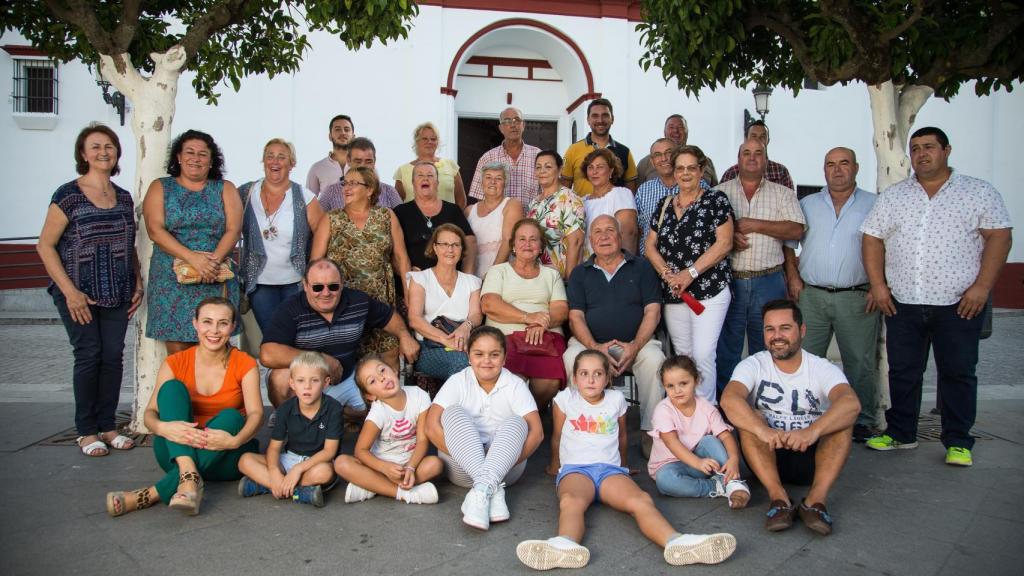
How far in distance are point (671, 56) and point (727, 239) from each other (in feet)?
4.91

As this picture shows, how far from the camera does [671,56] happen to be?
18.9ft

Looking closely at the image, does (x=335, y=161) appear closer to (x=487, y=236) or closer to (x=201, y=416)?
(x=487, y=236)

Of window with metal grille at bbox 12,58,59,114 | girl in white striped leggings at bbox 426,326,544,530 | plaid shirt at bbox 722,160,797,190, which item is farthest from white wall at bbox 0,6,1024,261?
girl in white striped leggings at bbox 426,326,544,530

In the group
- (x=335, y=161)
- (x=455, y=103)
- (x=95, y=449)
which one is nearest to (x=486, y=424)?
(x=95, y=449)

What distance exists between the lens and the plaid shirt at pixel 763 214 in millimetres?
5488

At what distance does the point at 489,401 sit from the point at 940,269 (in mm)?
2983

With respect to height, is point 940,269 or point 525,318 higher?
point 940,269

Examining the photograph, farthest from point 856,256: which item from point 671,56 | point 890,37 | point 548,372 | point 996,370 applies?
point 996,370

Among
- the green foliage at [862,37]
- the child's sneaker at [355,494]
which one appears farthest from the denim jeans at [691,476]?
the green foliage at [862,37]

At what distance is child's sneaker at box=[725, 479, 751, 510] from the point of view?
384 cm

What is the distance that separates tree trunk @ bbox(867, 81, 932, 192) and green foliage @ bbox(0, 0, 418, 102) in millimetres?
3520

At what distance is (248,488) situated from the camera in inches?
161

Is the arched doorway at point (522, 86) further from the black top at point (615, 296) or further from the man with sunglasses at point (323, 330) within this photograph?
the man with sunglasses at point (323, 330)

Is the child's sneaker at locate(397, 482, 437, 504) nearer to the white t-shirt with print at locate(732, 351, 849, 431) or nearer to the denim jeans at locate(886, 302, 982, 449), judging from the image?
the white t-shirt with print at locate(732, 351, 849, 431)
